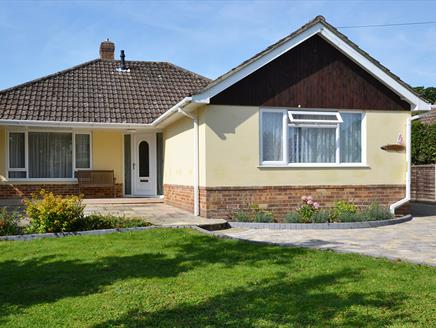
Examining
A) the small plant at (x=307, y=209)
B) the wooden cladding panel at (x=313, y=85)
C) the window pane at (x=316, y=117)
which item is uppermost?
the wooden cladding panel at (x=313, y=85)

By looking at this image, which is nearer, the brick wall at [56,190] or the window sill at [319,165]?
the window sill at [319,165]

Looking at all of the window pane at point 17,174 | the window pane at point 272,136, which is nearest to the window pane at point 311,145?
the window pane at point 272,136

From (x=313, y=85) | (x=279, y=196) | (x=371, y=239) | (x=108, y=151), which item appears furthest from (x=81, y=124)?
(x=371, y=239)

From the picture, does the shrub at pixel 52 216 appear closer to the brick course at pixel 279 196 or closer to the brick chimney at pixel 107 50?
the brick course at pixel 279 196

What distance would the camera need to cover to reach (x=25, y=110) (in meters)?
17.8

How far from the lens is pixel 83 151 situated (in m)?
19.0

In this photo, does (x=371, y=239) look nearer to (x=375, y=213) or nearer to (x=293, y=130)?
(x=375, y=213)

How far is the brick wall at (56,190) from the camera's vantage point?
58.0 feet

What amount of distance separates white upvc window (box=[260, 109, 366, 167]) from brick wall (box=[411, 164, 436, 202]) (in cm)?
775

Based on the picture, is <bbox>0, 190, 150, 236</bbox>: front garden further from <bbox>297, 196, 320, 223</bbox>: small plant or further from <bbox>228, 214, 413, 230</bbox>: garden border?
→ <bbox>297, 196, 320, 223</bbox>: small plant

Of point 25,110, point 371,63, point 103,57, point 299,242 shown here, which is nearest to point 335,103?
point 371,63

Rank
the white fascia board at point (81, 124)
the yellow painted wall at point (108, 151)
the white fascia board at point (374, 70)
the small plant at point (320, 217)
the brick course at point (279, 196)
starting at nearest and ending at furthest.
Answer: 1. the small plant at point (320, 217)
2. the brick course at point (279, 196)
3. the white fascia board at point (374, 70)
4. the white fascia board at point (81, 124)
5. the yellow painted wall at point (108, 151)

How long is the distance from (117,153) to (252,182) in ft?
25.0

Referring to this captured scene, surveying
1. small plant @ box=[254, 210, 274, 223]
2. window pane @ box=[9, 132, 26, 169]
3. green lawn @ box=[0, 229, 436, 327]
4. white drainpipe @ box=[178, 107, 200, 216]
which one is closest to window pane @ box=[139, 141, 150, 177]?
window pane @ box=[9, 132, 26, 169]
